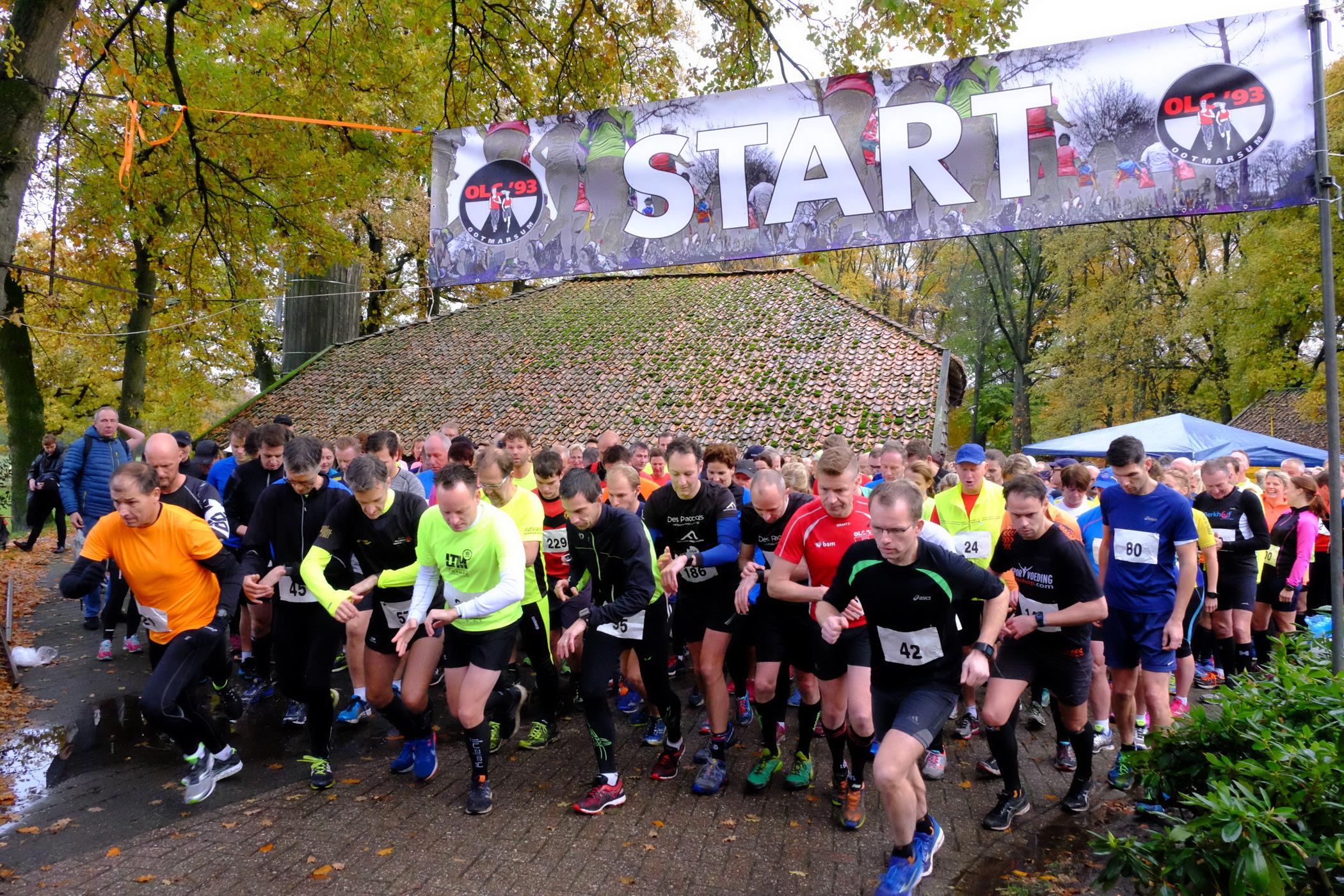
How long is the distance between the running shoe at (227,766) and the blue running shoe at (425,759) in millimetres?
1117

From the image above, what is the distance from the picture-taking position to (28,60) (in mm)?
5992

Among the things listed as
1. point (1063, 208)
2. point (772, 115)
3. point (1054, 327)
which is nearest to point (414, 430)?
point (772, 115)

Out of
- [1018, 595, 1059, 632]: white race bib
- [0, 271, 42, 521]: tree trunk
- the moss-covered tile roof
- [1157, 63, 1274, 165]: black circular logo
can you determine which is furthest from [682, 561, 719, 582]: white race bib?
[0, 271, 42, 521]: tree trunk

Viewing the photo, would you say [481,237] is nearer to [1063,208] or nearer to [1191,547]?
[1063,208]

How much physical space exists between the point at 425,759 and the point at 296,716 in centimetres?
166

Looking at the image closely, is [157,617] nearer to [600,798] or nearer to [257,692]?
[257,692]

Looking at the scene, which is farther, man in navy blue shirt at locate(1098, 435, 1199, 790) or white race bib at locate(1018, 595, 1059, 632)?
man in navy blue shirt at locate(1098, 435, 1199, 790)

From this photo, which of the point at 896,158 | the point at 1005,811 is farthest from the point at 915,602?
the point at 896,158

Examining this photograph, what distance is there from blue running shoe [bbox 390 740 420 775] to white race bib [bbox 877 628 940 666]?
Result: 10.4 feet

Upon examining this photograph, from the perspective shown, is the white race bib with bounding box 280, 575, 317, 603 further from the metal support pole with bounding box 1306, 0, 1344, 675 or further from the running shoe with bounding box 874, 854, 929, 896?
the metal support pole with bounding box 1306, 0, 1344, 675

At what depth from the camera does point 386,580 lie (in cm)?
516

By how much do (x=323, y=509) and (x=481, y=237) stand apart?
285 centimetres

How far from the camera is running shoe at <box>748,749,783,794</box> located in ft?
16.6

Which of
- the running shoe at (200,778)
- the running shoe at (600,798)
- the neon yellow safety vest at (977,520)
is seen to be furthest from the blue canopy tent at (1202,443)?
the running shoe at (200,778)
